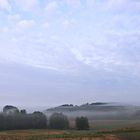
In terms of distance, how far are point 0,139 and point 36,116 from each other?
40.3 m

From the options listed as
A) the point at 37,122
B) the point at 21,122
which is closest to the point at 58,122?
the point at 37,122

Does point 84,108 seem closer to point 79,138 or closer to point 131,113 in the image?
point 131,113

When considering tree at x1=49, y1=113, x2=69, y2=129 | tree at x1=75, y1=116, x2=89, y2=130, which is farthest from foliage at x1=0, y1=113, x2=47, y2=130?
tree at x1=75, y1=116, x2=89, y2=130

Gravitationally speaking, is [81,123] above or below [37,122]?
below

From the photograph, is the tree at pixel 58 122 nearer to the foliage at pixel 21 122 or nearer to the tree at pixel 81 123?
the foliage at pixel 21 122

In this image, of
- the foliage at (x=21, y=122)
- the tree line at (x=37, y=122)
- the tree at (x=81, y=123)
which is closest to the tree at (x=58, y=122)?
the tree line at (x=37, y=122)

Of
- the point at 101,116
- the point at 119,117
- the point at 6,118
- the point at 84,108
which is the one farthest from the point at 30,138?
the point at 84,108

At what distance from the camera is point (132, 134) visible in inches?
3226

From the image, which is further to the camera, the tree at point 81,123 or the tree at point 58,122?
the tree at point 58,122

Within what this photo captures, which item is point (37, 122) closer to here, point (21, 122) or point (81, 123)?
point (21, 122)

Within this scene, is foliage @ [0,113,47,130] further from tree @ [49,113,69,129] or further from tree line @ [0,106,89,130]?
tree @ [49,113,69,129]

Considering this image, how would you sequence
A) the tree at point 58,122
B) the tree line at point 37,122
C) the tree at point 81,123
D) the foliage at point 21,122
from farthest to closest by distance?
the tree at point 58,122 → the foliage at point 21,122 → the tree line at point 37,122 → the tree at point 81,123

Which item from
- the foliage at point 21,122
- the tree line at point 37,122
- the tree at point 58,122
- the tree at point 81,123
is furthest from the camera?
the tree at point 58,122

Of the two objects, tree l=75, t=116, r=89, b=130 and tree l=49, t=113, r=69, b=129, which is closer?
tree l=75, t=116, r=89, b=130
